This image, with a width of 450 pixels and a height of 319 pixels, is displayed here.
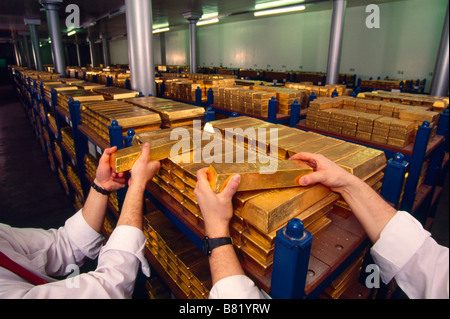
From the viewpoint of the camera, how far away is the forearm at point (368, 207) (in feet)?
4.37

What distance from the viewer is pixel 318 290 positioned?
3.84 feet

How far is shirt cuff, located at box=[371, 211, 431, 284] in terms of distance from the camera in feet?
4.05

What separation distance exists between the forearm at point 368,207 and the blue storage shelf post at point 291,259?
1.77 ft

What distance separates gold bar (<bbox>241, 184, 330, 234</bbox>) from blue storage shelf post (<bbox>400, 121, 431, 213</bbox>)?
2186 millimetres

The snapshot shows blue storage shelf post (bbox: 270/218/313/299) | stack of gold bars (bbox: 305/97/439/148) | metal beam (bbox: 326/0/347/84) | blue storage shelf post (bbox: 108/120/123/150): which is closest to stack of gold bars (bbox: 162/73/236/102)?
stack of gold bars (bbox: 305/97/439/148)

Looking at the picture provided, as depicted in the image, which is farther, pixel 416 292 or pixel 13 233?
pixel 13 233

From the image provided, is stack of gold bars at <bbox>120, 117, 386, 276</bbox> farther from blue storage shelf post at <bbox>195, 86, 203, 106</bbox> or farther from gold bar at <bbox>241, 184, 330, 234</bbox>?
blue storage shelf post at <bbox>195, 86, 203, 106</bbox>

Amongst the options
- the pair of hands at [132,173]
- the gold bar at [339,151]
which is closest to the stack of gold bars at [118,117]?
the pair of hands at [132,173]

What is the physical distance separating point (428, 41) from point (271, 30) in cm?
779

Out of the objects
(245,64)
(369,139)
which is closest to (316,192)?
(369,139)

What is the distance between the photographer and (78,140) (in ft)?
11.8
